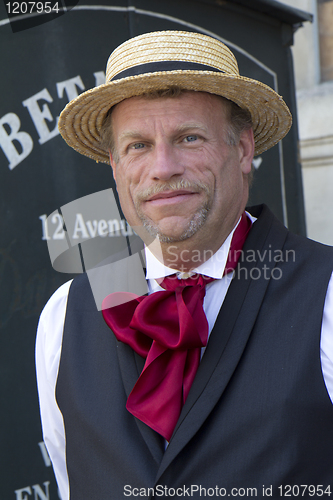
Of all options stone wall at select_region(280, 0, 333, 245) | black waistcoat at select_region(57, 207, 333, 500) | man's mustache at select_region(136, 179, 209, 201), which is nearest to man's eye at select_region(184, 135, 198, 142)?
man's mustache at select_region(136, 179, 209, 201)

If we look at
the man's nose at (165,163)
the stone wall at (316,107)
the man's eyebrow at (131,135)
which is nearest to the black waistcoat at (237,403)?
the man's nose at (165,163)

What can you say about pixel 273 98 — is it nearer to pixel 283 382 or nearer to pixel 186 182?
pixel 186 182

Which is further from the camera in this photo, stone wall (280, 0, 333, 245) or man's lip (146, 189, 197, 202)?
stone wall (280, 0, 333, 245)

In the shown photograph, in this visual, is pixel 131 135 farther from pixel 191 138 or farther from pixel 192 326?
pixel 192 326

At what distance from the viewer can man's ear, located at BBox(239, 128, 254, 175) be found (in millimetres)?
1583

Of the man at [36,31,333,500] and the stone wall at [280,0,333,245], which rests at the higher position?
the stone wall at [280,0,333,245]

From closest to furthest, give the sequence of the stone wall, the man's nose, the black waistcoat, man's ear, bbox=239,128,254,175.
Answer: the black waistcoat
the man's nose
man's ear, bbox=239,128,254,175
the stone wall

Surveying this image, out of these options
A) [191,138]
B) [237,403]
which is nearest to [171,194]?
[191,138]

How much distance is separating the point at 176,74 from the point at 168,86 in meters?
0.07

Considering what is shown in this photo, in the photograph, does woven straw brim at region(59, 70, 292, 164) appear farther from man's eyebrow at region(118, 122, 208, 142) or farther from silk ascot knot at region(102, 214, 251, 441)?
silk ascot knot at region(102, 214, 251, 441)

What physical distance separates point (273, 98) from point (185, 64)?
0.98 ft

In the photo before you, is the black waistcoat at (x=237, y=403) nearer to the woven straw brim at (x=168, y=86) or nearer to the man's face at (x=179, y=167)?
the man's face at (x=179, y=167)

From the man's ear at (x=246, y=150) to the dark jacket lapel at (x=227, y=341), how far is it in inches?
9.9

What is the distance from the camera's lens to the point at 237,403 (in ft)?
3.94
